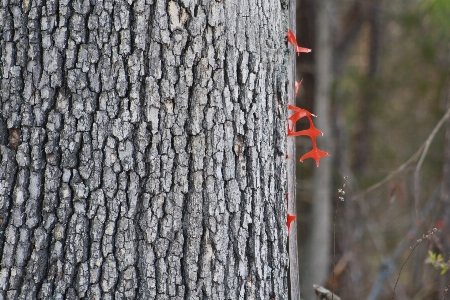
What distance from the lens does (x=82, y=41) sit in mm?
1568

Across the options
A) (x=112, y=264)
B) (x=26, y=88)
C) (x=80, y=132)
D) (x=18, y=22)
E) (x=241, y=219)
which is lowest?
(x=112, y=264)

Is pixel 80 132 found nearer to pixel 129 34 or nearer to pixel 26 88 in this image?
pixel 26 88

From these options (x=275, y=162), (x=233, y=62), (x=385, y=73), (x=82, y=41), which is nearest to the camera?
(x=82, y=41)

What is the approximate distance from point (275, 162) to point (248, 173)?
14 centimetres

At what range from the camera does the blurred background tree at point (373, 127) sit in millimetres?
5938

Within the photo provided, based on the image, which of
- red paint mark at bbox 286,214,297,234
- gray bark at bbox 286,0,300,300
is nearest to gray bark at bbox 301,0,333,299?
gray bark at bbox 286,0,300,300

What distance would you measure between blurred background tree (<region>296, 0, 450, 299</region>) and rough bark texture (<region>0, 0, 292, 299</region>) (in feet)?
13.9

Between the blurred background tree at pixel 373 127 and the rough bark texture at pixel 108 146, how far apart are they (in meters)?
4.24

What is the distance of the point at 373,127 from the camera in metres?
7.36

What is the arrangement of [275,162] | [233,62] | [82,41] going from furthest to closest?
[275,162]
[233,62]
[82,41]

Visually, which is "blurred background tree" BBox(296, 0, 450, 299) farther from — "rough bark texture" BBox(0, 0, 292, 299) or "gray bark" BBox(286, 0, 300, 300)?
"rough bark texture" BBox(0, 0, 292, 299)

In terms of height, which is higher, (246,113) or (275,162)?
(246,113)

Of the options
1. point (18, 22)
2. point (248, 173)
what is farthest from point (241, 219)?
point (18, 22)

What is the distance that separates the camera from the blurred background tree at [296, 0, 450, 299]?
19.5ft
